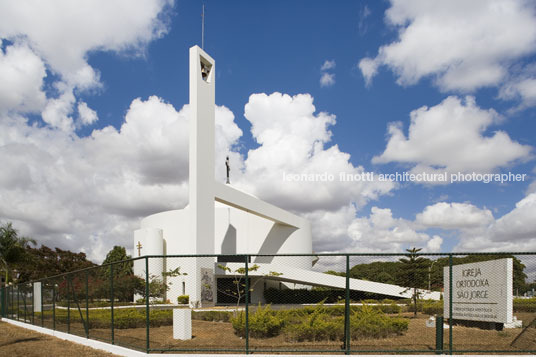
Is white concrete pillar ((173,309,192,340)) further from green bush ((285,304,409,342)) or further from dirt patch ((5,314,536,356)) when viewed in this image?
green bush ((285,304,409,342))

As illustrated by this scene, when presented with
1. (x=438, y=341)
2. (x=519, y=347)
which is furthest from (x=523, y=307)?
(x=438, y=341)

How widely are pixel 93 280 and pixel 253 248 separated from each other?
2801 centimetres

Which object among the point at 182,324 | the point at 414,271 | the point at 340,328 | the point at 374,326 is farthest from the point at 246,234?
the point at 340,328

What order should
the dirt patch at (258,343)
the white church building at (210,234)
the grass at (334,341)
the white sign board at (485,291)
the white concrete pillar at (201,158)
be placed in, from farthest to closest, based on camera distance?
the white church building at (210,234) → the white concrete pillar at (201,158) → the white sign board at (485,291) → the grass at (334,341) → the dirt patch at (258,343)

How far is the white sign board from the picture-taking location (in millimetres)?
12407

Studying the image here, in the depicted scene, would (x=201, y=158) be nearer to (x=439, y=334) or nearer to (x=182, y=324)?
(x=182, y=324)

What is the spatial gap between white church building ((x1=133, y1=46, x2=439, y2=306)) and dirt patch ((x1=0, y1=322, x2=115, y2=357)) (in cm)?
1299

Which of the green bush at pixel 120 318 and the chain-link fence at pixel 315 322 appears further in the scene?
the green bush at pixel 120 318

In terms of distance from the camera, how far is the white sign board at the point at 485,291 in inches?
488

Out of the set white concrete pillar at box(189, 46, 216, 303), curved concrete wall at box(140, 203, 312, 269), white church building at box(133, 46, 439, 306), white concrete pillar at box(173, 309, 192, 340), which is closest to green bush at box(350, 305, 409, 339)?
white concrete pillar at box(173, 309, 192, 340)

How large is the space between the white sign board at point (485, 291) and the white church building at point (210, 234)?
13485 millimetres

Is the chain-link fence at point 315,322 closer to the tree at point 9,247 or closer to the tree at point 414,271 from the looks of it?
the tree at point 414,271

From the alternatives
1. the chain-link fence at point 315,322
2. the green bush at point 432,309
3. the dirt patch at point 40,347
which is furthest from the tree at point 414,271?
the dirt patch at point 40,347

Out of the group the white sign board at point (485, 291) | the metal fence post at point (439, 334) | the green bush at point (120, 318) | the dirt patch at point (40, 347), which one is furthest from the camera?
the green bush at point (120, 318)
